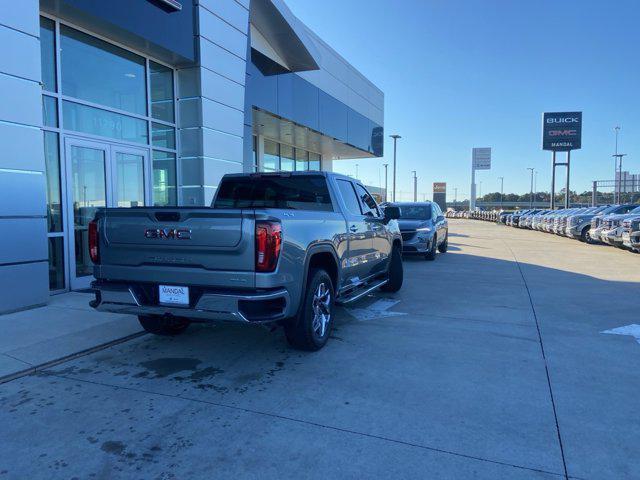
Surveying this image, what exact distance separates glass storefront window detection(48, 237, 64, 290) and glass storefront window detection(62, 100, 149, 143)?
77.4 inches

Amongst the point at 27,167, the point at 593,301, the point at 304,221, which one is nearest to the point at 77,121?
the point at 27,167

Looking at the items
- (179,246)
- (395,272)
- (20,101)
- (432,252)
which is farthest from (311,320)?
(432,252)

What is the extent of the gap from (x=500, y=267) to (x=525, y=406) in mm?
9235

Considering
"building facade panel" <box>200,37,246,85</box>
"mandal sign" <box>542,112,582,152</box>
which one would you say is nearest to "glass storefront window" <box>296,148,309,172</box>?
"building facade panel" <box>200,37,246,85</box>

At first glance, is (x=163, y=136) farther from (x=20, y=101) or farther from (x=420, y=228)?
(x=420, y=228)

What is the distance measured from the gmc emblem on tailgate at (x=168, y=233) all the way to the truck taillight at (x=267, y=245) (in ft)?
2.23

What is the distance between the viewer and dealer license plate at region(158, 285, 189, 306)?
14.2ft

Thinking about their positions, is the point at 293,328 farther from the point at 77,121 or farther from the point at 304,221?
the point at 77,121

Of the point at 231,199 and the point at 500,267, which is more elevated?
the point at 231,199

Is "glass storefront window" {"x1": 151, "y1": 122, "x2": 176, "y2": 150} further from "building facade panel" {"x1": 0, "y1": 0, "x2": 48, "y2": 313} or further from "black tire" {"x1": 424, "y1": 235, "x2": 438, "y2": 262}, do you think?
"black tire" {"x1": 424, "y1": 235, "x2": 438, "y2": 262}

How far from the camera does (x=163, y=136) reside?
1030cm

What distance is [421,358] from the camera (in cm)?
498

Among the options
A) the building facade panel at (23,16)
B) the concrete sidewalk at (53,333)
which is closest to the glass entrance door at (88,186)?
the concrete sidewalk at (53,333)

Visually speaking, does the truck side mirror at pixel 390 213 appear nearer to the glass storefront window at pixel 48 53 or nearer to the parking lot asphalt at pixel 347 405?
the parking lot asphalt at pixel 347 405
